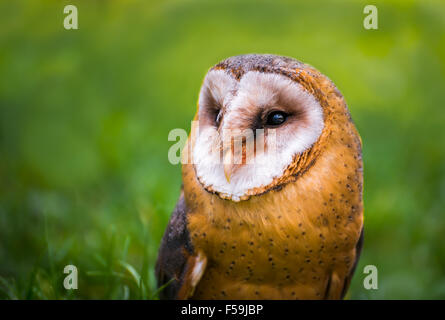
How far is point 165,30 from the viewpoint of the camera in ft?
7.77

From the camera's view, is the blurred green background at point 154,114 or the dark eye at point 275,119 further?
the blurred green background at point 154,114

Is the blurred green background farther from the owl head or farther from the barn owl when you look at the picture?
the owl head

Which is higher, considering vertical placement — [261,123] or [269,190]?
[261,123]

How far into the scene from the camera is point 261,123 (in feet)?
3.17

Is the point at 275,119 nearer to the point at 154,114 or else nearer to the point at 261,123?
the point at 261,123

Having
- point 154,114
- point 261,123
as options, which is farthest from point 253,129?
point 154,114

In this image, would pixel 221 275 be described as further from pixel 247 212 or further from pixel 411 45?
pixel 411 45

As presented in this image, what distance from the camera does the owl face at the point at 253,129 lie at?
0.94m

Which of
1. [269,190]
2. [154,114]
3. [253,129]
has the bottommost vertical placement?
[269,190]

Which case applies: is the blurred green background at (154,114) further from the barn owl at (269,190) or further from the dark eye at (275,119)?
the dark eye at (275,119)

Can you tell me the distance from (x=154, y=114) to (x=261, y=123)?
1827mm

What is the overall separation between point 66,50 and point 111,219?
2.65ft

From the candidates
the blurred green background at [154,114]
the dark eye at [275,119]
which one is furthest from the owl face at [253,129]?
the blurred green background at [154,114]

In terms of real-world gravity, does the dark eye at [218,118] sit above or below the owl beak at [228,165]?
above
